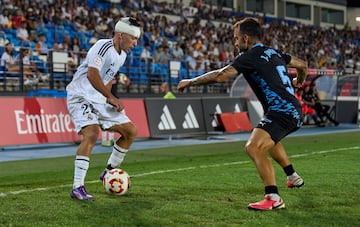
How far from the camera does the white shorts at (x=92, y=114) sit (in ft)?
27.8

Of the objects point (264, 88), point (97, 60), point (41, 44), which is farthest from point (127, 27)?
point (41, 44)

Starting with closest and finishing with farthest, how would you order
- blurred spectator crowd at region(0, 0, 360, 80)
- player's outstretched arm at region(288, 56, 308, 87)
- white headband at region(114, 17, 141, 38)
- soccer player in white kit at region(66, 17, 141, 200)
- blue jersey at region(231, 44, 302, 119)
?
1. blue jersey at region(231, 44, 302, 119)
2. player's outstretched arm at region(288, 56, 308, 87)
3. soccer player in white kit at region(66, 17, 141, 200)
4. white headband at region(114, 17, 141, 38)
5. blurred spectator crowd at region(0, 0, 360, 80)

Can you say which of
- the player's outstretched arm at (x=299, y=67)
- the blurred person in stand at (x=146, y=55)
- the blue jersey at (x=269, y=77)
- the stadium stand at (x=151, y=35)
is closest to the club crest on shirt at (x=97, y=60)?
the blue jersey at (x=269, y=77)

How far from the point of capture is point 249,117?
23766mm

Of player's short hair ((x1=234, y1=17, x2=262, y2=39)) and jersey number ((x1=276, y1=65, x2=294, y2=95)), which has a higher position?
player's short hair ((x1=234, y1=17, x2=262, y2=39))

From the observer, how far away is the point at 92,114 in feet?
28.0

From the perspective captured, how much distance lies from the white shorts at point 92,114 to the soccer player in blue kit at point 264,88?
5.35 ft

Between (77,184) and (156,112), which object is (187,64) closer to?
(156,112)

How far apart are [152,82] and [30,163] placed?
14187 mm

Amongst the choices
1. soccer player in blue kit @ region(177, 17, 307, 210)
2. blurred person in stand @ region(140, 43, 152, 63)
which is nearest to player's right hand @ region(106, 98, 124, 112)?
soccer player in blue kit @ region(177, 17, 307, 210)

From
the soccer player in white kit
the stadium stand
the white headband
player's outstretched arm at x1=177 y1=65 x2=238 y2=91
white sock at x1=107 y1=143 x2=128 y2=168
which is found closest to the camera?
player's outstretched arm at x1=177 y1=65 x2=238 y2=91

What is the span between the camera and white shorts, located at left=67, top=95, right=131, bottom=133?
8.48m

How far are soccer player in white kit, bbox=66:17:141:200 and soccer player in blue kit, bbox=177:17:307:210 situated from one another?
4.66 feet

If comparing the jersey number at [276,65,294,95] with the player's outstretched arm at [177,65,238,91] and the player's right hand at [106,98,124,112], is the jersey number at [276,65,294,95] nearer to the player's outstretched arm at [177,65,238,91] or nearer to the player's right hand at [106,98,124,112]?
the player's outstretched arm at [177,65,238,91]
